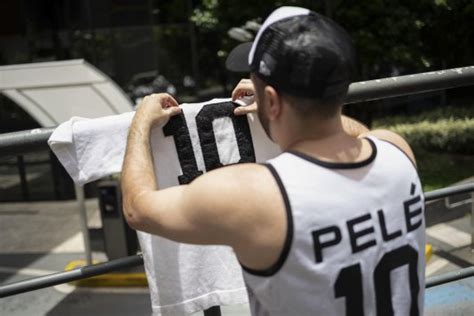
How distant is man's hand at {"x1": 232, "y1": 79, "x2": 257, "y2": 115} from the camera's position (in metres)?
1.87

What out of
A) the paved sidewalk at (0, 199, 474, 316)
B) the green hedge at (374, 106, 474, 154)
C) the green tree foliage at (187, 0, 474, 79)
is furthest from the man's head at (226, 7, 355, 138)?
the green tree foliage at (187, 0, 474, 79)

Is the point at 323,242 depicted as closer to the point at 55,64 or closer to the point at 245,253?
the point at 245,253

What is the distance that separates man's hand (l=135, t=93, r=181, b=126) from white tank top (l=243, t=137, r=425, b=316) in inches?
17.5

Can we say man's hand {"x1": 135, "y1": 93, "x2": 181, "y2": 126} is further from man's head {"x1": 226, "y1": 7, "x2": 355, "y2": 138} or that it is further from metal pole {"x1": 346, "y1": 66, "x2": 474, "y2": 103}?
metal pole {"x1": 346, "y1": 66, "x2": 474, "y2": 103}

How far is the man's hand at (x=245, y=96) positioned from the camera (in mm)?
1872

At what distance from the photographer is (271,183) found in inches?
53.2

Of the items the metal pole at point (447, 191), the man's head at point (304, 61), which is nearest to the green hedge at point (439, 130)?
the metal pole at point (447, 191)

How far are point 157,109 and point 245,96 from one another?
321mm

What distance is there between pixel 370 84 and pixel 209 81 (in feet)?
36.7

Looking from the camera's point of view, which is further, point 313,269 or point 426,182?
point 426,182

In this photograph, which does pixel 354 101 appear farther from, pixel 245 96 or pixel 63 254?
pixel 63 254

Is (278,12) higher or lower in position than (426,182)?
higher

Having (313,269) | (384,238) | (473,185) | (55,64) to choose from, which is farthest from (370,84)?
(55,64)

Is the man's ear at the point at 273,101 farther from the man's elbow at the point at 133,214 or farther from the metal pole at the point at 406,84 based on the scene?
the metal pole at the point at 406,84
